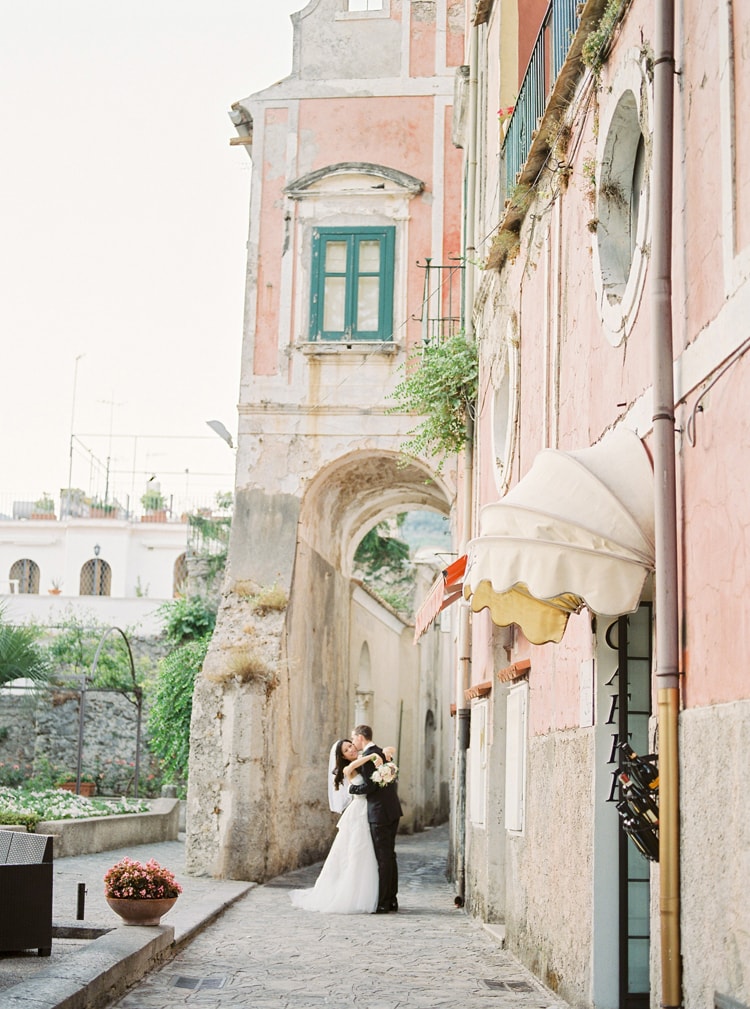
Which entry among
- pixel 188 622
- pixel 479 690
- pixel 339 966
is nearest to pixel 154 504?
pixel 188 622

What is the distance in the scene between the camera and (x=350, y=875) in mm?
12953

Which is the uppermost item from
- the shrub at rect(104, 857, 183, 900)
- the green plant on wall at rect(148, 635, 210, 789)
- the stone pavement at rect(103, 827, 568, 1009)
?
the green plant on wall at rect(148, 635, 210, 789)

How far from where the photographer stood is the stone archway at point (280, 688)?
15.2m

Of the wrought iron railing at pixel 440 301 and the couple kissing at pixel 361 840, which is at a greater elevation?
the wrought iron railing at pixel 440 301

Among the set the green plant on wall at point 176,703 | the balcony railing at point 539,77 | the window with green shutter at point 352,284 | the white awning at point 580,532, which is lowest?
the green plant on wall at point 176,703

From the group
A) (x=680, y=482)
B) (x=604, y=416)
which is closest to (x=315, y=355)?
(x=604, y=416)

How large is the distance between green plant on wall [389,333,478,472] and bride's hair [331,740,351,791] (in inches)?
160

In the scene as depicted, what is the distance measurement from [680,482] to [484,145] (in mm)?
9494

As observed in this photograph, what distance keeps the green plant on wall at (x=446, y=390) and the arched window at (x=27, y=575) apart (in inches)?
1386

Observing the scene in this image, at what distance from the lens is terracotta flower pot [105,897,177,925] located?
28.5 feet

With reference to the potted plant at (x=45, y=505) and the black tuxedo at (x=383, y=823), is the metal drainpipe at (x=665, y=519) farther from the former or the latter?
the potted plant at (x=45, y=505)

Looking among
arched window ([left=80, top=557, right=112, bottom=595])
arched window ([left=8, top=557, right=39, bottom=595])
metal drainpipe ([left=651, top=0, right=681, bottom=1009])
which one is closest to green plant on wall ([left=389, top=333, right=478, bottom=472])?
metal drainpipe ([left=651, top=0, right=681, bottom=1009])

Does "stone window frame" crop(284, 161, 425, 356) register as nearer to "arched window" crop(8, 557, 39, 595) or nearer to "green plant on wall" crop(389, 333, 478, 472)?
"green plant on wall" crop(389, 333, 478, 472)

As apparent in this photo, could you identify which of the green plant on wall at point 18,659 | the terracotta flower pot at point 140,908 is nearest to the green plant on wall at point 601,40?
the terracotta flower pot at point 140,908
